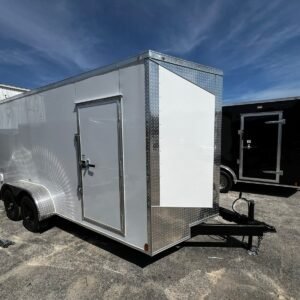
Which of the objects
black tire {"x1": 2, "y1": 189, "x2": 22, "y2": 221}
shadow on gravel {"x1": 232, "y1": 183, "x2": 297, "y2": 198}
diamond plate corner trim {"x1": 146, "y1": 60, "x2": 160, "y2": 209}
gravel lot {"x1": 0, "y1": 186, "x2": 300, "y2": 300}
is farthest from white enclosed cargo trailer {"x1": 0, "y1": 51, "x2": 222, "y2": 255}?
shadow on gravel {"x1": 232, "y1": 183, "x2": 297, "y2": 198}

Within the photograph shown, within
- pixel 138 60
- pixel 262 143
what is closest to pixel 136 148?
pixel 138 60

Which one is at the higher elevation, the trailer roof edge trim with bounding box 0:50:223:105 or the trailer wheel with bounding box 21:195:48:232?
the trailer roof edge trim with bounding box 0:50:223:105

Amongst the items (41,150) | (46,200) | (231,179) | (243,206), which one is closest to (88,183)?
(46,200)

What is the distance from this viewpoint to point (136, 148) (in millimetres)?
2848

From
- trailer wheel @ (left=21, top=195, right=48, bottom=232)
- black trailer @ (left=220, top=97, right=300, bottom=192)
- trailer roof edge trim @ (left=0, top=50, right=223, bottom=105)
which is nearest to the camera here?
trailer roof edge trim @ (left=0, top=50, right=223, bottom=105)

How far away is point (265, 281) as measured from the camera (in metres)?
2.87

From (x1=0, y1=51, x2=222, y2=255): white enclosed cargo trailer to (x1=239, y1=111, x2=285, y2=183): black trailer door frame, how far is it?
3456 millimetres

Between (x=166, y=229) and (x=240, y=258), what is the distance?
48.2 inches

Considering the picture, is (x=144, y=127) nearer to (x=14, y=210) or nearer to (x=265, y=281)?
(x=265, y=281)

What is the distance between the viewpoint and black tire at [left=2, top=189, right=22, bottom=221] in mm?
5008

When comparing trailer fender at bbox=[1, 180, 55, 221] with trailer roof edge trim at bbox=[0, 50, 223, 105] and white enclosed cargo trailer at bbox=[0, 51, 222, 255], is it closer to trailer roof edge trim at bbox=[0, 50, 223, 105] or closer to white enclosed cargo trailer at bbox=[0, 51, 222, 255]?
white enclosed cargo trailer at bbox=[0, 51, 222, 255]

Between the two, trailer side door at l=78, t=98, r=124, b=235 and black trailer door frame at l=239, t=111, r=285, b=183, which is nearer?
trailer side door at l=78, t=98, r=124, b=235

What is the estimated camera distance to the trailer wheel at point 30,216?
4297 millimetres

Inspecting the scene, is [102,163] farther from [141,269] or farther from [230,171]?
[230,171]
